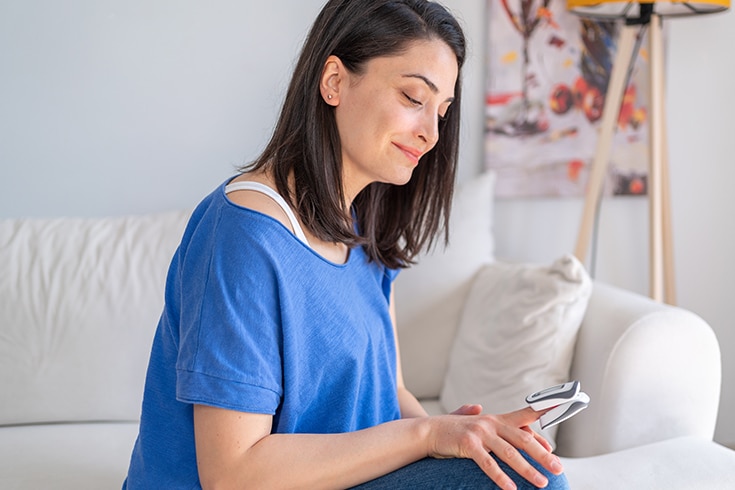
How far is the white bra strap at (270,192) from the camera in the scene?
3.48ft

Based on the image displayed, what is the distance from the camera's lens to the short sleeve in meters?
0.94

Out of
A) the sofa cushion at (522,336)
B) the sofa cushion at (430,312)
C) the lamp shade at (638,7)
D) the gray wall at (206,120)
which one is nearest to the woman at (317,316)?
the sofa cushion at (522,336)

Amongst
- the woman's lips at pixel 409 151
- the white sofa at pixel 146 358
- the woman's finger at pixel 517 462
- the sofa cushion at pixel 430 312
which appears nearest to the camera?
the woman's finger at pixel 517 462

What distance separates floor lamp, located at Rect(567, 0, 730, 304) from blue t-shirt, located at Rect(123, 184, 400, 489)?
42.5 inches

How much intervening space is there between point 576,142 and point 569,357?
0.91m

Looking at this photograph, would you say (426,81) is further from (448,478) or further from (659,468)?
(659,468)

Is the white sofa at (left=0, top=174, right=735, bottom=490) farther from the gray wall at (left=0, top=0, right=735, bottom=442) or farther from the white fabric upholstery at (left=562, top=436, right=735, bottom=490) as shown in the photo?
the gray wall at (left=0, top=0, right=735, bottom=442)

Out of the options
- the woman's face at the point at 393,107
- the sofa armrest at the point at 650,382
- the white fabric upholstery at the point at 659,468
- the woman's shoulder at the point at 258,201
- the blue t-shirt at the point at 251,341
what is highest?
the woman's face at the point at 393,107

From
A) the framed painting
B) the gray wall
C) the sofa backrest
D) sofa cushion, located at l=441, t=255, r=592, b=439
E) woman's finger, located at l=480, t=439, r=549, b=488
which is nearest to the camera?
woman's finger, located at l=480, t=439, r=549, b=488

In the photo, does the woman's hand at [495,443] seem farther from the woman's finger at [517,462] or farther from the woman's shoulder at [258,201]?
the woman's shoulder at [258,201]

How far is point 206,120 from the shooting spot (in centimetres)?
215

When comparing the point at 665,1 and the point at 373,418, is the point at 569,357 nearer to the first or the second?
the point at 373,418

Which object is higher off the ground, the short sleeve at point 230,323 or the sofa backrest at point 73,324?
the short sleeve at point 230,323

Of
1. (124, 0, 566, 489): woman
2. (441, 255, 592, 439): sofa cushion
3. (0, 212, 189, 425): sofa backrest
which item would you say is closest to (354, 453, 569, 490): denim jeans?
(124, 0, 566, 489): woman
